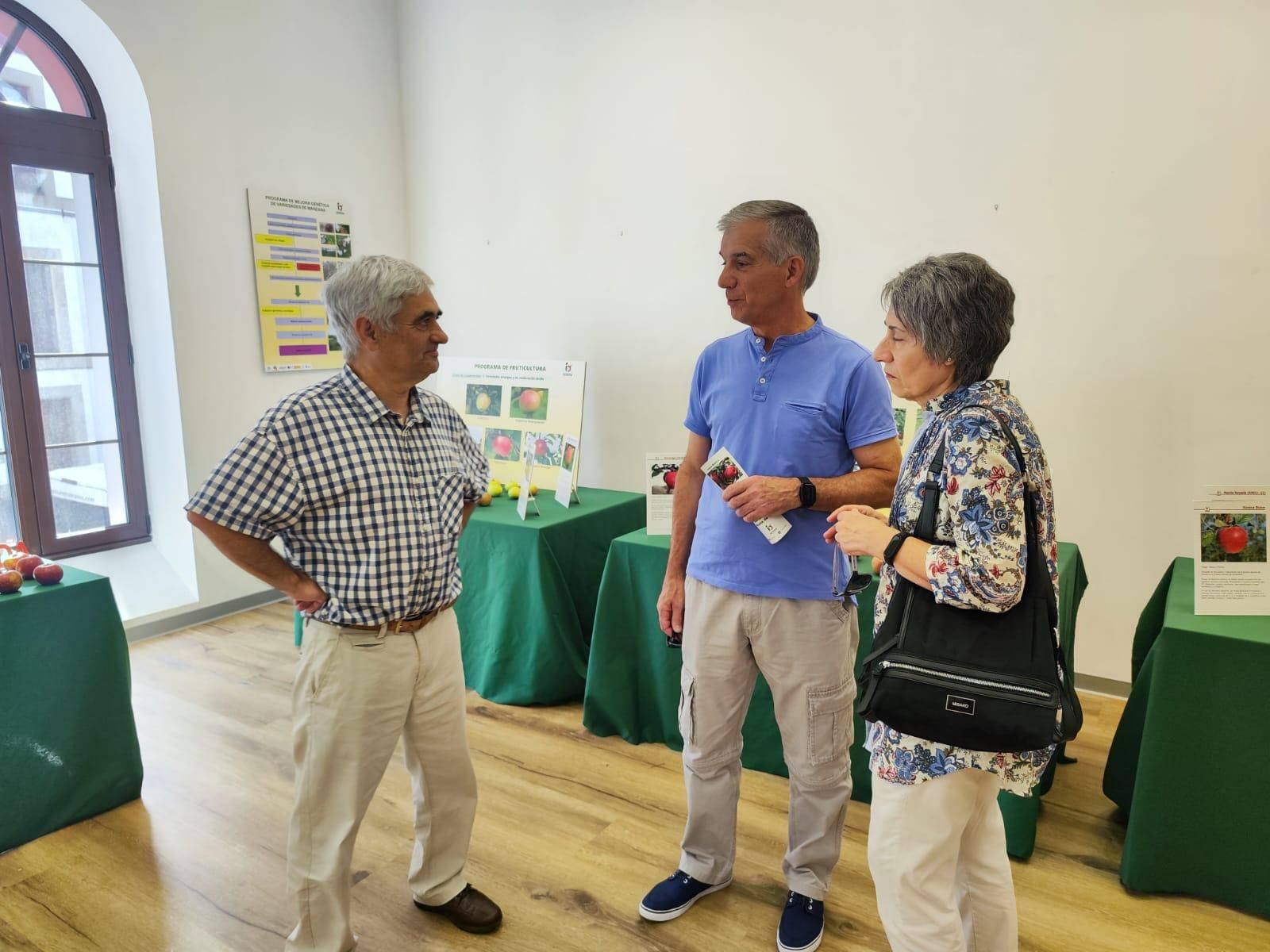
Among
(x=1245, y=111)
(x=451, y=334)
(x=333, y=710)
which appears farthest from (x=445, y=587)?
(x=451, y=334)

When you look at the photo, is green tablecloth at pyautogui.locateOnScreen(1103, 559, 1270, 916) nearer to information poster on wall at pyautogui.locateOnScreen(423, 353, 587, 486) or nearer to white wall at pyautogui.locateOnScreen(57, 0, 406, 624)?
information poster on wall at pyautogui.locateOnScreen(423, 353, 587, 486)

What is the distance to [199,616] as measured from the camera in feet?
13.3

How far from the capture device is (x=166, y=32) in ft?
12.1

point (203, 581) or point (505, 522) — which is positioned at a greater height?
point (505, 522)

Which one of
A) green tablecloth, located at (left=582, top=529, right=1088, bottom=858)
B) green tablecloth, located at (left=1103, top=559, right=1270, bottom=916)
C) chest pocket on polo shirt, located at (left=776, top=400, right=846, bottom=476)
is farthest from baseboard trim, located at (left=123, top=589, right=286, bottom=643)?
green tablecloth, located at (left=1103, top=559, right=1270, bottom=916)

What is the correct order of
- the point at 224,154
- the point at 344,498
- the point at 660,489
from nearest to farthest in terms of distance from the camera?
the point at 344,498
the point at 660,489
the point at 224,154

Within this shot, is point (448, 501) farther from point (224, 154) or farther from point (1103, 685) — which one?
point (224, 154)

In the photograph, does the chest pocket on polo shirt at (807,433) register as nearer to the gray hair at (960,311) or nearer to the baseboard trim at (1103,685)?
the gray hair at (960,311)

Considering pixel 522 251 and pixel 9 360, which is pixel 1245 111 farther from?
pixel 9 360

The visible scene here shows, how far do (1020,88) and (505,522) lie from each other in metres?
2.42

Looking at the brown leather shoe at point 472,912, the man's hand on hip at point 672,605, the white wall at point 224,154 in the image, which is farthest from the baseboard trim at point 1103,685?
the white wall at point 224,154

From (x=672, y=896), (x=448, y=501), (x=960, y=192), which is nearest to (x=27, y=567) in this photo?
(x=448, y=501)

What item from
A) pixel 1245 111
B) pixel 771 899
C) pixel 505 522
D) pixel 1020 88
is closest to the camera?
pixel 771 899

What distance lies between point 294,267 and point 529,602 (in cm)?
238
